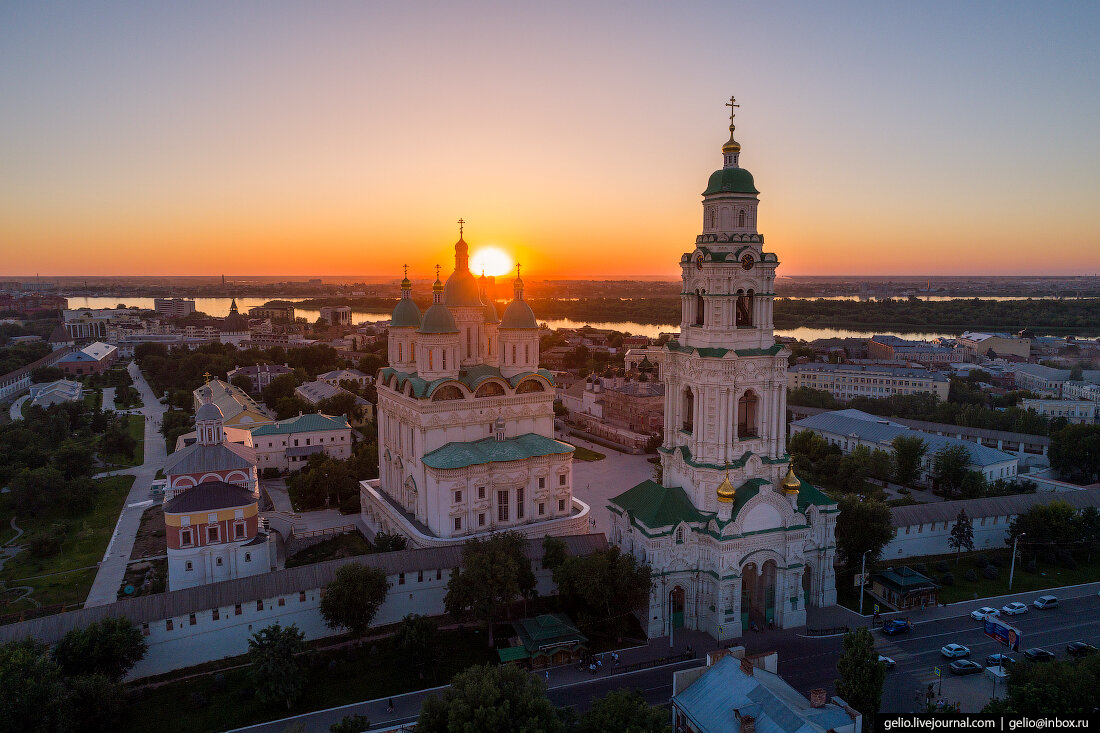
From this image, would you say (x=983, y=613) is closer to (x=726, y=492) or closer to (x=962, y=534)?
(x=962, y=534)

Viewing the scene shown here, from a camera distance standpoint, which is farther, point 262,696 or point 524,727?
point 262,696

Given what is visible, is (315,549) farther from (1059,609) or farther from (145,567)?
(1059,609)

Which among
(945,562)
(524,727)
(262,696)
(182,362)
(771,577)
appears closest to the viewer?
(524,727)

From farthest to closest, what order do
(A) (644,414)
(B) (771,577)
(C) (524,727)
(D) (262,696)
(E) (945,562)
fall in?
(A) (644,414)
(E) (945,562)
(B) (771,577)
(D) (262,696)
(C) (524,727)

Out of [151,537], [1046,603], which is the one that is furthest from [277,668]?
[1046,603]

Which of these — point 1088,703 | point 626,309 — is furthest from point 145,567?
point 626,309

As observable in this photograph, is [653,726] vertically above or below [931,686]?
above
